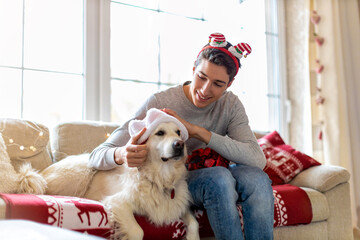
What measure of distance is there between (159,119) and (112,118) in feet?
5.09

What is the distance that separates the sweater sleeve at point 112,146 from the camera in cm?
176

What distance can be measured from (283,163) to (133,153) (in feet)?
5.00

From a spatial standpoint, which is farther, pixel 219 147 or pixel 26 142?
pixel 26 142

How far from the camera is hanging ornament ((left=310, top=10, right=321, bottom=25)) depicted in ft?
12.6

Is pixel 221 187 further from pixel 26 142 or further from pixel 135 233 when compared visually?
pixel 26 142

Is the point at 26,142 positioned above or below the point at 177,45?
below

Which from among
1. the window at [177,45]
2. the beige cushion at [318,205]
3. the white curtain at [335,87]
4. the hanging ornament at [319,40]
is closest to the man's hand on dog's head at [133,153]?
the beige cushion at [318,205]

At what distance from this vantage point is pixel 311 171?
8.86 feet

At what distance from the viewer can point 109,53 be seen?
3.09 metres

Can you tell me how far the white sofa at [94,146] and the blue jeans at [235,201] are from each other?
23.1 inches

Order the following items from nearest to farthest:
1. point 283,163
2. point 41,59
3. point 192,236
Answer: point 192,236 → point 283,163 → point 41,59

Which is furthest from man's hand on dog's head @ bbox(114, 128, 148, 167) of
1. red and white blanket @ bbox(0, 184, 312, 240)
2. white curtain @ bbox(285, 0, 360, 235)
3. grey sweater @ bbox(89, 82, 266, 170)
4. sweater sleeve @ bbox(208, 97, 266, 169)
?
white curtain @ bbox(285, 0, 360, 235)

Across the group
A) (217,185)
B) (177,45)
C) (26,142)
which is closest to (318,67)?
(177,45)

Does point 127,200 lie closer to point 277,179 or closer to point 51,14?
point 277,179
